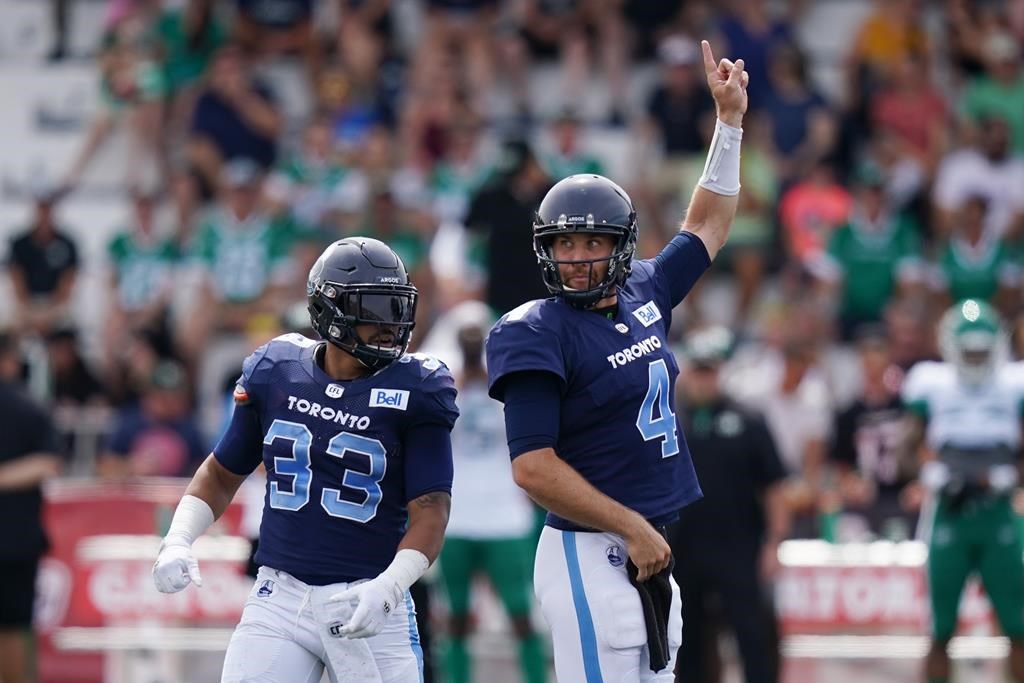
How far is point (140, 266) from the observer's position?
13.4 meters

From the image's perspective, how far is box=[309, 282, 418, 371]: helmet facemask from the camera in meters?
5.60

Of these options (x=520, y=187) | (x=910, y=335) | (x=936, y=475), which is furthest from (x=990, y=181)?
(x=936, y=475)

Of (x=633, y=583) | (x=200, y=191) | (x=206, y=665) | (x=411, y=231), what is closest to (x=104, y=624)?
(x=206, y=665)

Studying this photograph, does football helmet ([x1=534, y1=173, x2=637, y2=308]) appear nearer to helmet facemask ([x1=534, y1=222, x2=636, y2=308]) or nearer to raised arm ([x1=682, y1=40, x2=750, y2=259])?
helmet facemask ([x1=534, y1=222, x2=636, y2=308])

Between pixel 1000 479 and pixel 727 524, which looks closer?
pixel 1000 479

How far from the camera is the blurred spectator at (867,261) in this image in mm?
12914

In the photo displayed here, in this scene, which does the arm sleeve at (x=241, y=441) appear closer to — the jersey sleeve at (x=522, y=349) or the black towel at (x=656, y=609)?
the jersey sleeve at (x=522, y=349)

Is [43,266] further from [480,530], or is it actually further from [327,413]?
[327,413]

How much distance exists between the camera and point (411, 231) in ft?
40.5

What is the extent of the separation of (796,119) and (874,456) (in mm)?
3421

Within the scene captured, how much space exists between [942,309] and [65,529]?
586 cm

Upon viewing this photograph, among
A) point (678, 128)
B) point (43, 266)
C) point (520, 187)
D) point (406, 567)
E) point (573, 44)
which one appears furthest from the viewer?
point (573, 44)

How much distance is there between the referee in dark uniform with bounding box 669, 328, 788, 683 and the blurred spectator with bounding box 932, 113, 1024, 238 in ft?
13.8

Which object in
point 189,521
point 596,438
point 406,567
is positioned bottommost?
point 406,567
